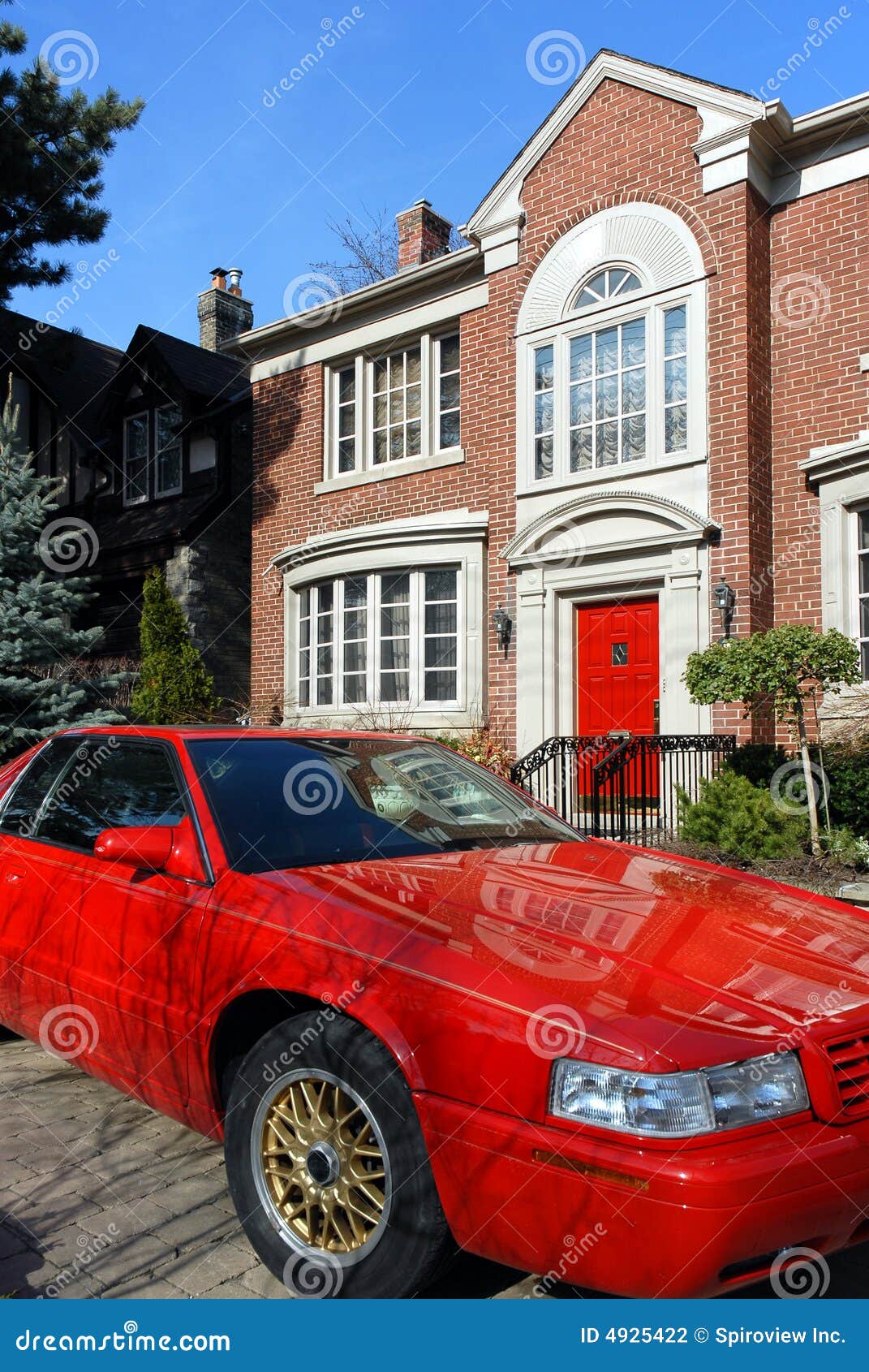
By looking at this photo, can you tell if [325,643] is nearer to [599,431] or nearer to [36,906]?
[599,431]

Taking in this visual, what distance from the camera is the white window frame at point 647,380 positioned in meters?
11.0

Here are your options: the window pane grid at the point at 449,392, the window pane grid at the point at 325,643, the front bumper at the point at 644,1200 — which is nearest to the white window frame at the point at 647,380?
the window pane grid at the point at 449,392

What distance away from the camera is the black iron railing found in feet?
32.7

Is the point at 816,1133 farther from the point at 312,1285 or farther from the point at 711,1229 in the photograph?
the point at 312,1285

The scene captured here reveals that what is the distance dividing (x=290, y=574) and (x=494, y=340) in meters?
4.52

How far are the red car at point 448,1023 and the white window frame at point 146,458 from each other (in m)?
15.3

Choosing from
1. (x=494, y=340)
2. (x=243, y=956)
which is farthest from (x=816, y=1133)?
(x=494, y=340)

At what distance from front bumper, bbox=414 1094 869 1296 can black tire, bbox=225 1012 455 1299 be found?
0.09 meters

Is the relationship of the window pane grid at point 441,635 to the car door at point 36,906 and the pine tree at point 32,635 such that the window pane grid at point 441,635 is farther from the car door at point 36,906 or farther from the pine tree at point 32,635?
the car door at point 36,906

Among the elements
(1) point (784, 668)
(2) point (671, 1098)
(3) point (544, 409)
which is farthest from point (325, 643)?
(2) point (671, 1098)

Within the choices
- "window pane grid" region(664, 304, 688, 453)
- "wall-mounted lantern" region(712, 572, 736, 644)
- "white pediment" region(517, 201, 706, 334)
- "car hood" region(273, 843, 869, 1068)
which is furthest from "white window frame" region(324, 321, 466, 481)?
"car hood" region(273, 843, 869, 1068)

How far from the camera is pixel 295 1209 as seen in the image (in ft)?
9.16

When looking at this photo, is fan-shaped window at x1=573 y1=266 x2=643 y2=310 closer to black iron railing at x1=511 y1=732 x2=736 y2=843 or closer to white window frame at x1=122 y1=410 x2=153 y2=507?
black iron railing at x1=511 y1=732 x2=736 y2=843

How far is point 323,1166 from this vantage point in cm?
269
